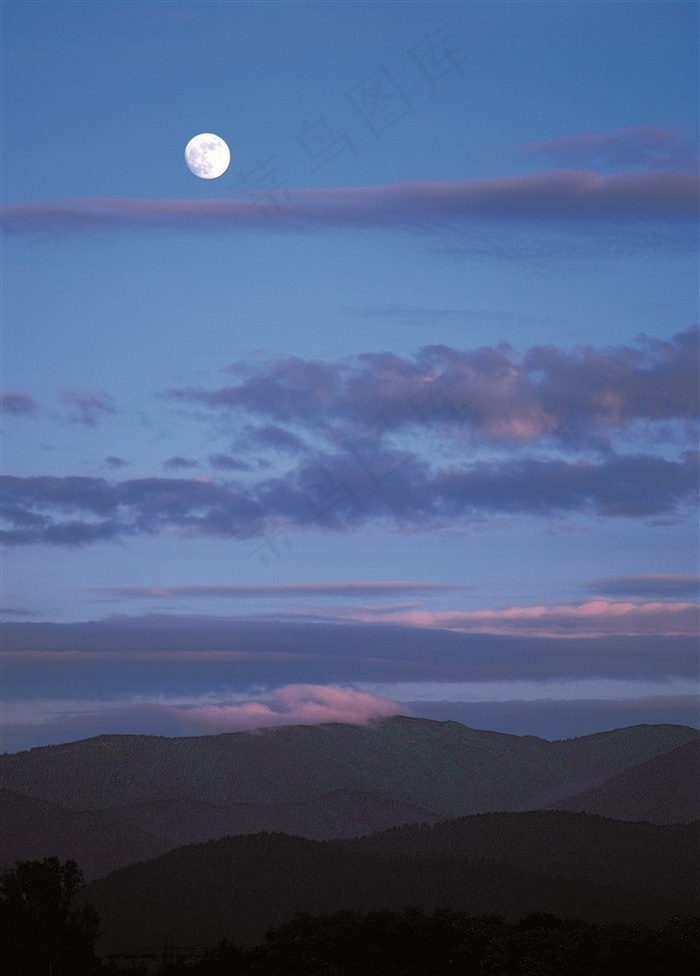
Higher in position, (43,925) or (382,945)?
(43,925)

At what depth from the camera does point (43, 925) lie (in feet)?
367

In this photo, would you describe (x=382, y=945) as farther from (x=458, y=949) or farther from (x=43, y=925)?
(x=43, y=925)

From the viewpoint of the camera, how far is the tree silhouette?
10594cm

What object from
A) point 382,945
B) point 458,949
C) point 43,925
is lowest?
point 458,949

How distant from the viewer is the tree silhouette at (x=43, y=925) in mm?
105938

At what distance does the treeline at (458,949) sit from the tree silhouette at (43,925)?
715cm

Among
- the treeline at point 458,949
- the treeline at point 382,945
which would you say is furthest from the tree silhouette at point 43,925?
the treeline at point 458,949

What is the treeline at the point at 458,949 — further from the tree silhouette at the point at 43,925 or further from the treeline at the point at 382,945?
the tree silhouette at the point at 43,925

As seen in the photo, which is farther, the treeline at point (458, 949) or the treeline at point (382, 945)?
the treeline at point (382, 945)

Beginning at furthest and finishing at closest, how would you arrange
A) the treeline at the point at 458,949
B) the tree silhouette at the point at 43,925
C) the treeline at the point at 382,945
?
the tree silhouette at the point at 43,925 → the treeline at the point at 382,945 → the treeline at the point at 458,949

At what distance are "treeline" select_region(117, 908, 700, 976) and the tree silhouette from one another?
7.15m

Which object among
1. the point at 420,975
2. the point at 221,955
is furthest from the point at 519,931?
the point at 221,955

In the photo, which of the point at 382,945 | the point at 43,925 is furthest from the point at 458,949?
the point at 43,925

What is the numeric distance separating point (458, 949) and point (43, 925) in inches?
1347
